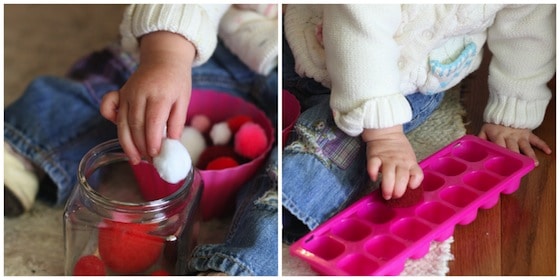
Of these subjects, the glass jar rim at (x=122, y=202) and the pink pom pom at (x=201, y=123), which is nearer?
the glass jar rim at (x=122, y=202)

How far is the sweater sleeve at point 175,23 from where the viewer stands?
72cm

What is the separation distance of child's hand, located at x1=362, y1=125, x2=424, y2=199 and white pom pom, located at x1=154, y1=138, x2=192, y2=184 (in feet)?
0.49

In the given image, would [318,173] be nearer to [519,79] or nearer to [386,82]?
[386,82]

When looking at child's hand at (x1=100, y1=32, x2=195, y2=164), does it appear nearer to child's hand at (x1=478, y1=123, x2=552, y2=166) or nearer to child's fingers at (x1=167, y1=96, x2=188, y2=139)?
child's fingers at (x1=167, y1=96, x2=188, y2=139)

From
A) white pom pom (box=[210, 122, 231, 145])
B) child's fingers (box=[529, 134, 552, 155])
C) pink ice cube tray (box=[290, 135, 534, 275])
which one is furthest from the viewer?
white pom pom (box=[210, 122, 231, 145])

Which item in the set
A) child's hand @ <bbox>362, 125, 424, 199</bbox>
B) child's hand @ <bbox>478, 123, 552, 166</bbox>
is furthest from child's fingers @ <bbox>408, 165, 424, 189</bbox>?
child's hand @ <bbox>478, 123, 552, 166</bbox>

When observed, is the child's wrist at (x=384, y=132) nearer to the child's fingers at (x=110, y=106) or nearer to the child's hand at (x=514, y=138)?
the child's hand at (x=514, y=138)

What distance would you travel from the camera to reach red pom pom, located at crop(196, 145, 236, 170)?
763 millimetres

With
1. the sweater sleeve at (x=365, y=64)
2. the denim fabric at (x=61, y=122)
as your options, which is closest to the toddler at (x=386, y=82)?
the sweater sleeve at (x=365, y=64)

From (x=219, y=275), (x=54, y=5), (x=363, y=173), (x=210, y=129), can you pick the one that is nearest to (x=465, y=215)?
(x=363, y=173)

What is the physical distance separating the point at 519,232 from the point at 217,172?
0.27 metres

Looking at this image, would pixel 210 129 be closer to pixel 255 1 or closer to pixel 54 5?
pixel 255 1

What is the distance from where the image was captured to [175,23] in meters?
0.72

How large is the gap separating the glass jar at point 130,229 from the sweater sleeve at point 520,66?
11.4 inches
